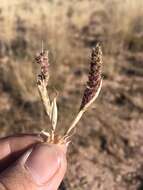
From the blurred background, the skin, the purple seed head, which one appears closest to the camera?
the purple seed head

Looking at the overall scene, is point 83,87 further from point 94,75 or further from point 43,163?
point 94,75

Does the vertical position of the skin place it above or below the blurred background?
above

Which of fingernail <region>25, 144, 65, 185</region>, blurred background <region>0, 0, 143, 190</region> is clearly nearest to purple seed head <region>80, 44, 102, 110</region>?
fingernail <region>25, 144, 65, 185</region>

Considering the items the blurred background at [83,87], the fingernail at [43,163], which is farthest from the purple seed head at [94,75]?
the blurred background at [83,87]

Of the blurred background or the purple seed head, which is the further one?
the blurred background

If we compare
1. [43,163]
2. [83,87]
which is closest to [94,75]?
[43,163]

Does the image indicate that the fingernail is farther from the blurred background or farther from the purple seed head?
the blurred background

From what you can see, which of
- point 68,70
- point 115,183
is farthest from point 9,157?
point 68,70
